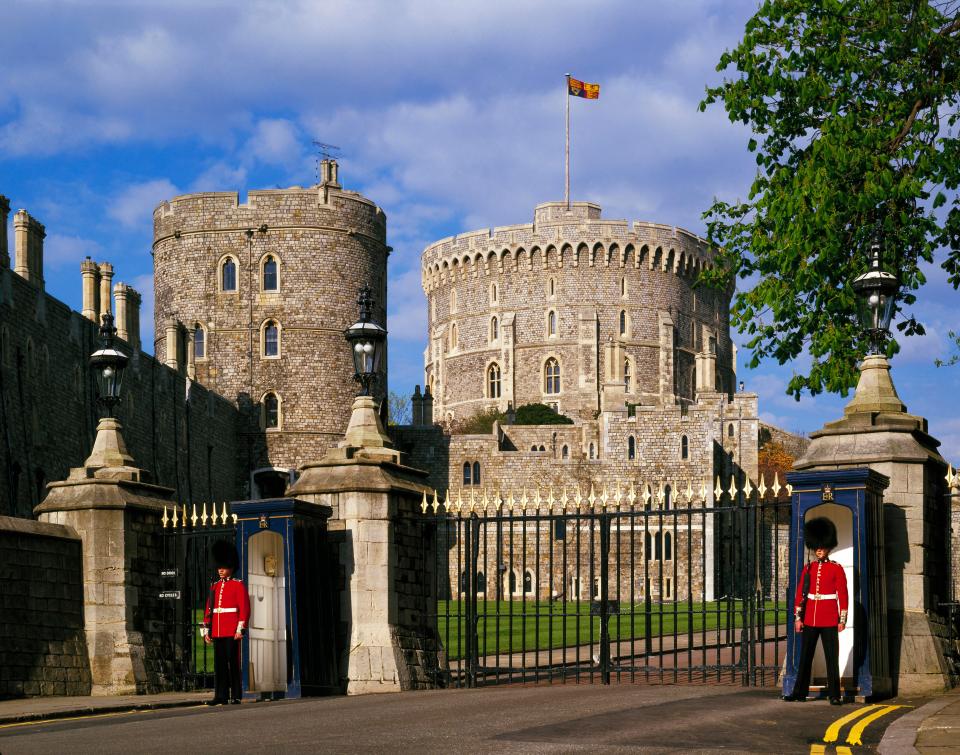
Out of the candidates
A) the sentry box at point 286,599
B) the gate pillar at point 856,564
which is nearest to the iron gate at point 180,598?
the sentry box at point 286,599

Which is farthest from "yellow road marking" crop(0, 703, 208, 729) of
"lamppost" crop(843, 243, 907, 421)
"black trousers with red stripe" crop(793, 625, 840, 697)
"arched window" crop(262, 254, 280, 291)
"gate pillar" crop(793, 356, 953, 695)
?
"arched window" crop(262, 254, 280, 291)

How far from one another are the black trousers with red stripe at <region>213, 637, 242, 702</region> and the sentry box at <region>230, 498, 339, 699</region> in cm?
46

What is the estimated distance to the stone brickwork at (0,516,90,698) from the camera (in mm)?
15594

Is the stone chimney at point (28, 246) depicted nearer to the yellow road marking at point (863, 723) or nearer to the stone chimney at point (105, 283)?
the stone chimney at point (105, 283)

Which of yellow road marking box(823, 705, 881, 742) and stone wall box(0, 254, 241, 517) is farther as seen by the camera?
stone wall box(0, 254, 241, 517)

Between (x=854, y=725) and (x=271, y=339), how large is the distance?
48.2 meters

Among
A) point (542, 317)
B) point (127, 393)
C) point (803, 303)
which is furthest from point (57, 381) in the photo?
point (542, 317)

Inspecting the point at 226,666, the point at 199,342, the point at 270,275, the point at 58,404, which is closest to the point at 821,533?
the point at 226,666

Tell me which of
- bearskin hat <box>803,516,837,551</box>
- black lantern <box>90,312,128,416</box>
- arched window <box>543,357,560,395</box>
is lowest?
bearskin hat <box>803,516,837,551</box>

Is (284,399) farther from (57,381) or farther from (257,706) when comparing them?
(257,706)

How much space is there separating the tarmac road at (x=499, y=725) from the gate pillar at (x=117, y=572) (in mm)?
2787

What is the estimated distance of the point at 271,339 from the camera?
5788cm

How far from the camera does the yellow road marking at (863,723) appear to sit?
10174 mm

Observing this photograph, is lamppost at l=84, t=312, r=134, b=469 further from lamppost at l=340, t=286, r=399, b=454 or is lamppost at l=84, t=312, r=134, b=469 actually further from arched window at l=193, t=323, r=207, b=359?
arched window at l=193, t=323, r=207, b=359
